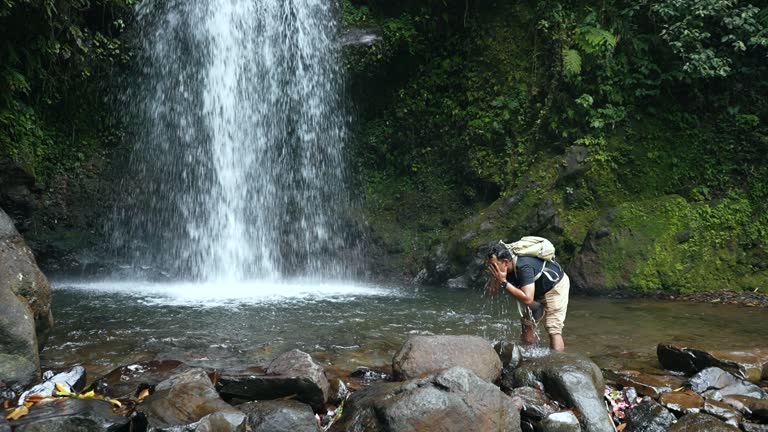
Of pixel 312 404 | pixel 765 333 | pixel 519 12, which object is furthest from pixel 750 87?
pixel 312 404

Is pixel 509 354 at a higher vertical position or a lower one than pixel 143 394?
higher

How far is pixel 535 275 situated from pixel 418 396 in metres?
2.17

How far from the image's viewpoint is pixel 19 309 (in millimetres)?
4766

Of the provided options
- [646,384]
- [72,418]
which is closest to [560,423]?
[646,384]

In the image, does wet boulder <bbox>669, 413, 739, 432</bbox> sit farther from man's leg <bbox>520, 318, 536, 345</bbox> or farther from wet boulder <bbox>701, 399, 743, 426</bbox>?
man's leg <bbox>520, 318, 536, 345</bbox>

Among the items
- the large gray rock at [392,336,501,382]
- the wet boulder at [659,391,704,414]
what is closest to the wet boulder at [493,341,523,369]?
the large gray rock at [392,336,501,382]

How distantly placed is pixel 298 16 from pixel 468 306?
28.7 ft

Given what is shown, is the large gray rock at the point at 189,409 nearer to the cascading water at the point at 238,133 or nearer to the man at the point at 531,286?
the man at the point at 531,286

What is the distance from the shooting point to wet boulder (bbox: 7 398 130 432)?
12.0 ft

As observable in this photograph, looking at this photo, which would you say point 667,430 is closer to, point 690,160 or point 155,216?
point 690,160

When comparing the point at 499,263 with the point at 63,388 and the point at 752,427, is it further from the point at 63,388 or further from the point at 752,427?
the point at 63,388

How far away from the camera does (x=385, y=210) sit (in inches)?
554

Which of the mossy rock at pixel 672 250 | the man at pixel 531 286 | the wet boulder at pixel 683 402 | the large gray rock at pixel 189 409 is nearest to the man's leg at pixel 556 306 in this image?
the man at pixel 531 286

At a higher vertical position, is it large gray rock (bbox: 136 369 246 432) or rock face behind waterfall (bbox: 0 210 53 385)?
rock face behind waterfall (bbox: 0 210 53 385)
